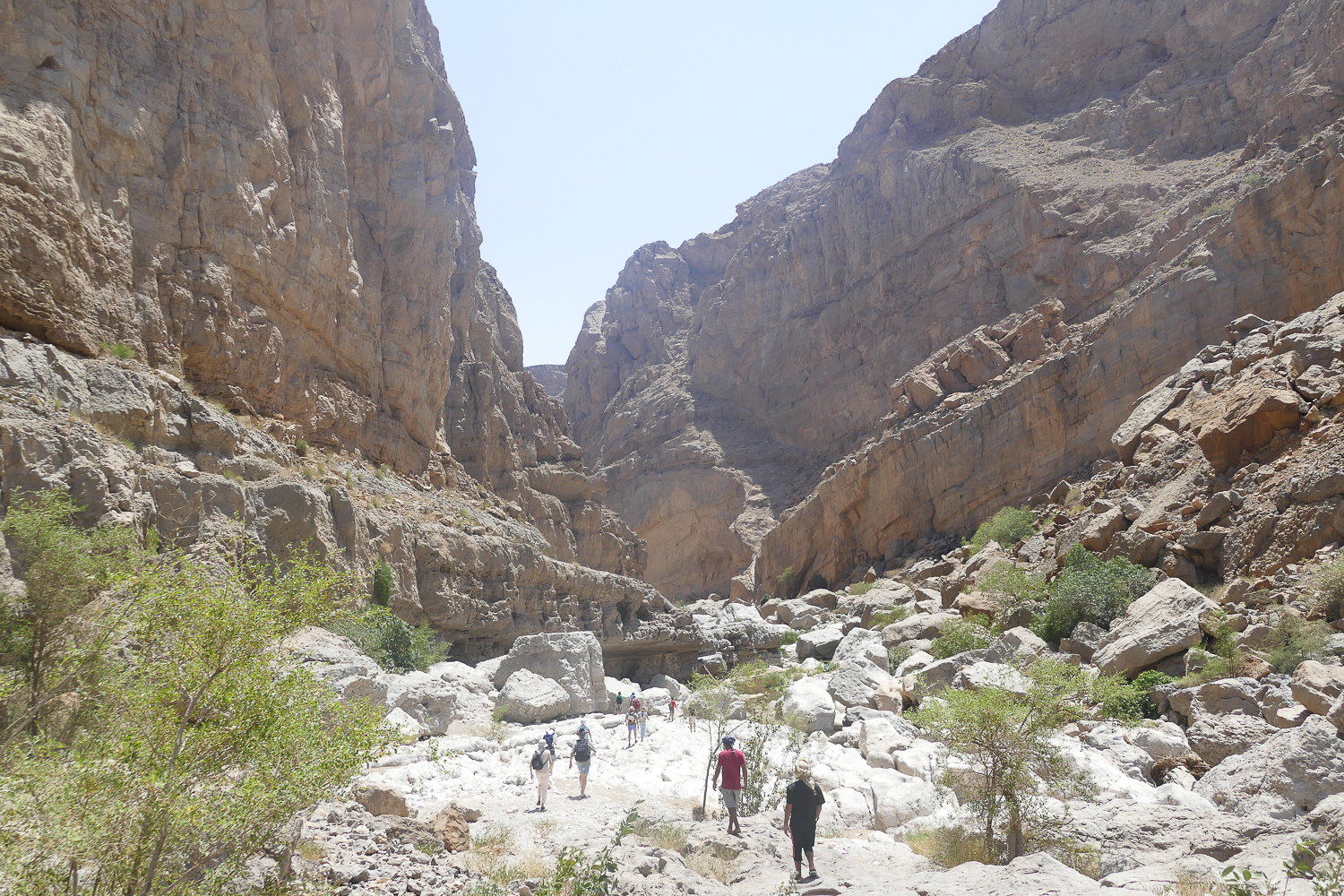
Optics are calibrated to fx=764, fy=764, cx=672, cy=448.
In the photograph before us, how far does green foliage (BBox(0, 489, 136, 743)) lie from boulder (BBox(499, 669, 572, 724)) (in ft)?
28.7

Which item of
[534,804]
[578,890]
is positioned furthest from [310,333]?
[578,890]

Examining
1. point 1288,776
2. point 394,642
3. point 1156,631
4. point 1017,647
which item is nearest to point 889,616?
point 1017,647

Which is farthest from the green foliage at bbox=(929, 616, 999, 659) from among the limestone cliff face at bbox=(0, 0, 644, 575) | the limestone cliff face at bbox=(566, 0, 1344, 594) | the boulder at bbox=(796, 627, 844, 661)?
the limestone cliff face at bbox=(0, 0, 644, 575)

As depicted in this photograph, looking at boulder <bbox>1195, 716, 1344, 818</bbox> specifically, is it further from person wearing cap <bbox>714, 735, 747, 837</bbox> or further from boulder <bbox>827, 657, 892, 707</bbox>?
boulder <bbox>827, 657, 892, 707</bbox>

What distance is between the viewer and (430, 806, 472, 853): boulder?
29.3ft

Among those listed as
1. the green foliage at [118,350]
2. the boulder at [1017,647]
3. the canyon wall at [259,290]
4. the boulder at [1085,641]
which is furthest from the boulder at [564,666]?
the boulder at [1085,641]

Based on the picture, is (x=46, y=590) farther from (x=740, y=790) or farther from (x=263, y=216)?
(x=263, y=216)

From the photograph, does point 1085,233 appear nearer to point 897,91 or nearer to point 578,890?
point 897,91

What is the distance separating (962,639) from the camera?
859 inches

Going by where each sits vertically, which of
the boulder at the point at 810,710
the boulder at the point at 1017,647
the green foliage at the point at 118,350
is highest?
the green foliage at the point at 118,350

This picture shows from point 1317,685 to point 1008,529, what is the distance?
23.8m

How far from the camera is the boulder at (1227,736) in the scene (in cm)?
1098

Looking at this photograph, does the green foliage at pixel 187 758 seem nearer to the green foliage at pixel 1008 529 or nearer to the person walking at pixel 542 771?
the person walking at pixel 542 771

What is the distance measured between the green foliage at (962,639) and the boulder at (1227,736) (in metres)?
9.25
